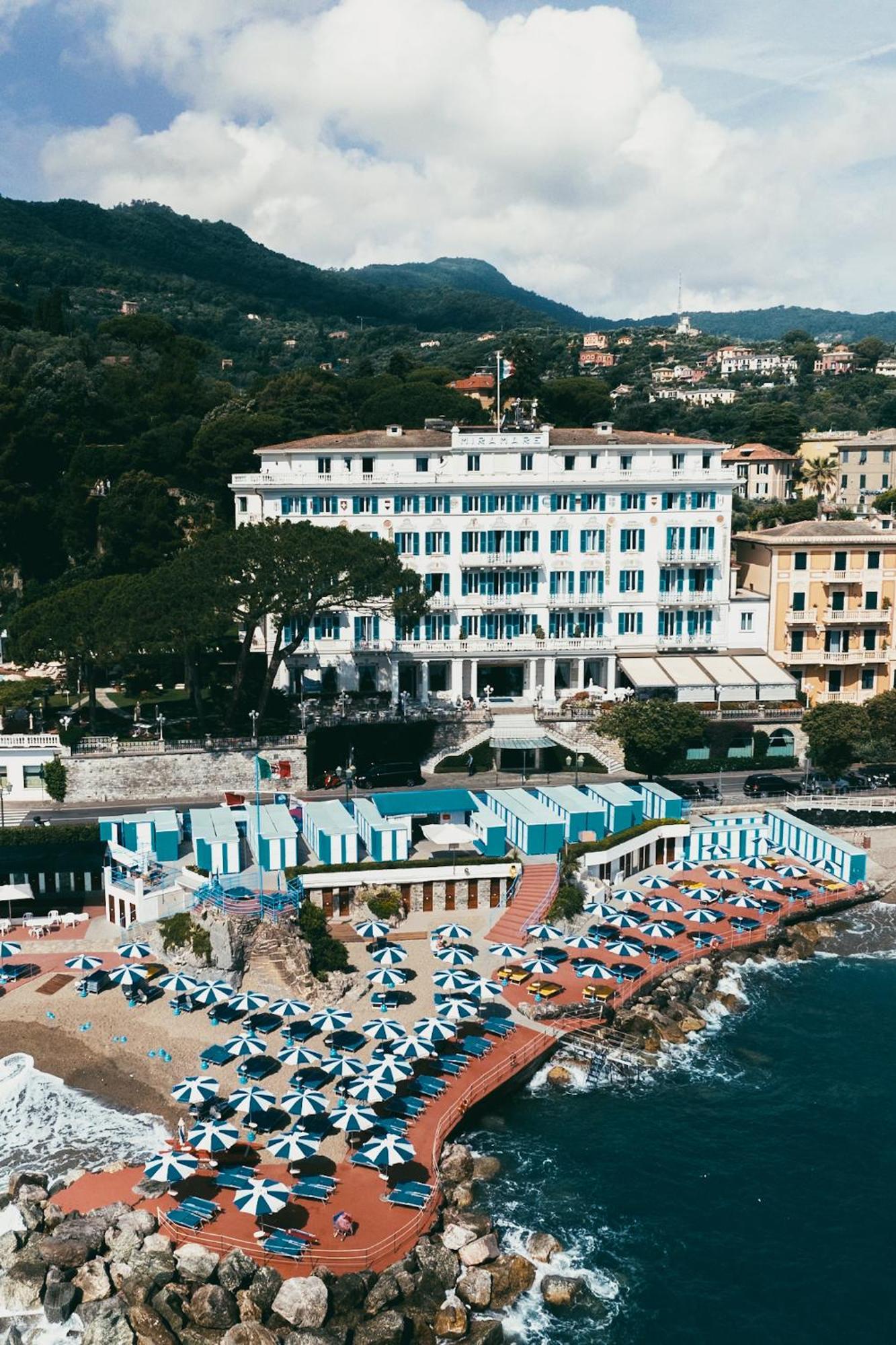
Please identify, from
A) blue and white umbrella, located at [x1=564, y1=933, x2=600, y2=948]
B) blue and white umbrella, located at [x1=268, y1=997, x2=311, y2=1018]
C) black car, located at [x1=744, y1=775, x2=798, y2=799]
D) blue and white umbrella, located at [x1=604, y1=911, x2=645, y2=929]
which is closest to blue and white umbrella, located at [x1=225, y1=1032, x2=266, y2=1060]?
blue and white umbrella, located at [x1=268, y1=997, x2=311, y2=1018]

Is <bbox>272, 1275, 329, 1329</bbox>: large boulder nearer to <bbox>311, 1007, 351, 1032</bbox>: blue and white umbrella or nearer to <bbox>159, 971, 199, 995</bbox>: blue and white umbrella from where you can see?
<bbox>311, 1007, 351, 1032</bbox>: blue and white umbrella

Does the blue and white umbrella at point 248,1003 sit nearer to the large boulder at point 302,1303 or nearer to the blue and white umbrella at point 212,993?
the blue and white umbrella at point 212,993

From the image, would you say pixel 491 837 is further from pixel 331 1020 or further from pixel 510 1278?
pixel 510 1278

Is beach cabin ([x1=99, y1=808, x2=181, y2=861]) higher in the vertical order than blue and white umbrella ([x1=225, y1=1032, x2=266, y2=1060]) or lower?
higher

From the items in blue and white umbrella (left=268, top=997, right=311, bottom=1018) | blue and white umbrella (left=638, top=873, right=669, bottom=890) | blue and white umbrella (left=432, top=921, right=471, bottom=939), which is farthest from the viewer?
blue and white umbrella (left=638, top=873, right=669, bottom=890)

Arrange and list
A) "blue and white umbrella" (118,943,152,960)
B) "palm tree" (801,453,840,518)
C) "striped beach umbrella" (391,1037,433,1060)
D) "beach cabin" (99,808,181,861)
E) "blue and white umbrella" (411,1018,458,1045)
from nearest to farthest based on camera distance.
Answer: "striped beach umbrella" (391,1037,433,1060) < "blue and white umbrella" (411,1018,458,1045) < "blue and white umbrella" (118,943,152,960) < "beach cabin" (99,808,181,861) < "palm tree" (801,453,840,518)

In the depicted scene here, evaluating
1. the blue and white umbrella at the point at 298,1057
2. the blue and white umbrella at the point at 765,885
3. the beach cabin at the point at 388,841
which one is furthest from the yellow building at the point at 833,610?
the blue and white umbrella at the point at 298,1057

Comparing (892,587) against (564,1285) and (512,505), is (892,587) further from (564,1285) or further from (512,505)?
(564,1285)
